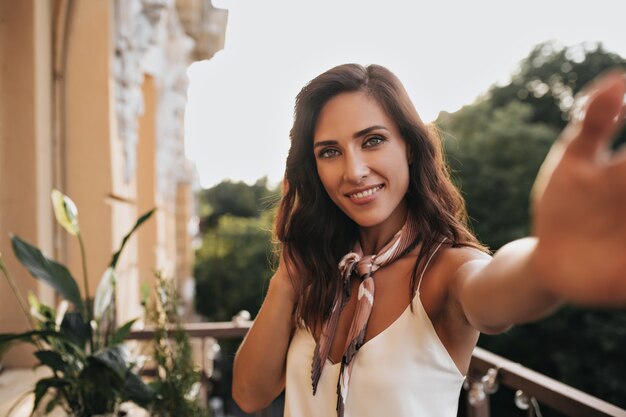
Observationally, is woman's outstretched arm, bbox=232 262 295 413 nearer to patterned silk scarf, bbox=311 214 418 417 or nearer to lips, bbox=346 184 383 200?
patterned silk scarf, bbox=311 214 418 417

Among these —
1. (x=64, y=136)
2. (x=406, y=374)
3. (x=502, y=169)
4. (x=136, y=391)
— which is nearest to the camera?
(x=406, y=374)

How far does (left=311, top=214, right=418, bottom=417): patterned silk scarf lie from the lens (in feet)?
3.94

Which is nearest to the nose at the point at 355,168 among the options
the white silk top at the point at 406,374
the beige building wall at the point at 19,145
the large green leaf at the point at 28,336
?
the white silk top at the point at 406,374

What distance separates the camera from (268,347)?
53.8 inches

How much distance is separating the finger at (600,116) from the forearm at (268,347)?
0.87 metres

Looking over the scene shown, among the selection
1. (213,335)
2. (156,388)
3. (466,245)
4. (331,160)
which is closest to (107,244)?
(213,335)

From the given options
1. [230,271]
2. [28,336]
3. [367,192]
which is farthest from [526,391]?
[230,271]

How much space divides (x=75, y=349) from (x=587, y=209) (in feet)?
5.64

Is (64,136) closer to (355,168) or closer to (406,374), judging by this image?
(355,168)

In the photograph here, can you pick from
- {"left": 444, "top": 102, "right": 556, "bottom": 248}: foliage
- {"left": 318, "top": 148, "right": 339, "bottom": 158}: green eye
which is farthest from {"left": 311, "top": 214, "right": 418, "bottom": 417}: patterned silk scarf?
{"left": 444, "top": 102, "right": 556, "bottom": 248}: foliage

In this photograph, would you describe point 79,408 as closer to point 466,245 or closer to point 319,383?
point 319,383

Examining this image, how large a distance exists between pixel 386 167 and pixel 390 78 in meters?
0.22

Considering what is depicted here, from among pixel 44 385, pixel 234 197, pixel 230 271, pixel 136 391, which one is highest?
pixel 44 385

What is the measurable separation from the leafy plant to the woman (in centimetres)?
67
